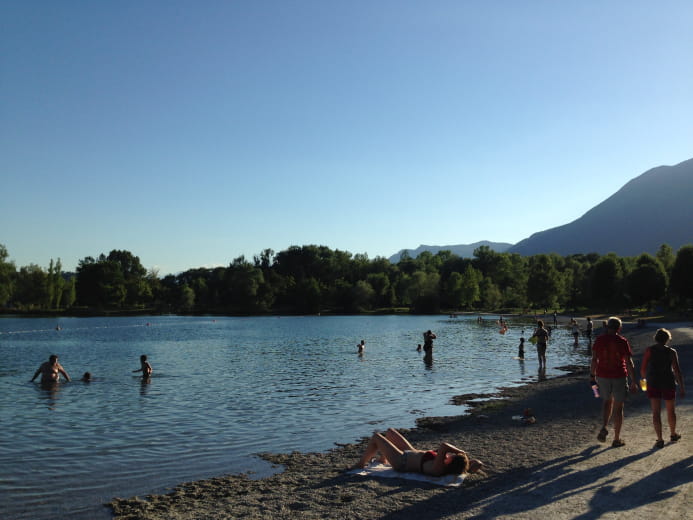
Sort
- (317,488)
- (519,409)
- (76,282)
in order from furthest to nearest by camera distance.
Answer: (76,282) < (519,409) < (317,488)

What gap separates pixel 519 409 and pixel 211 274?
620 ft

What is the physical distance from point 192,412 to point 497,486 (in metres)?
14.2

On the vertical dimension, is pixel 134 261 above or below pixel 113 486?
above

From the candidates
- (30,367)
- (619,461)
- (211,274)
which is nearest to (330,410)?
(619,461)

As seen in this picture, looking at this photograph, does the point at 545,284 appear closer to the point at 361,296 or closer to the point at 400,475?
the point at 361,296

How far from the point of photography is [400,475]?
1054 cm

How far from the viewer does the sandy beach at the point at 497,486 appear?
27.8ft

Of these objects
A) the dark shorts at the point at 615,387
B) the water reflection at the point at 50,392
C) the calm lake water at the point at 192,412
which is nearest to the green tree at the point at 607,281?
the calm lake water at the point at 192,412

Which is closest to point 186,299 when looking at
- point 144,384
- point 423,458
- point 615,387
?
point 144,384

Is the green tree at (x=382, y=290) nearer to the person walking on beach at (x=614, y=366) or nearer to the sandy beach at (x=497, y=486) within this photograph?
the sandy beach at (x=497, y=486)

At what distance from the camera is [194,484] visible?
11.8 metres

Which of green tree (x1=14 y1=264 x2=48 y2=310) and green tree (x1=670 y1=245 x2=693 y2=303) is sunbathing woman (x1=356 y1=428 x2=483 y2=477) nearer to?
green tree (x1=670 y1=245 x2=693 y2=303)

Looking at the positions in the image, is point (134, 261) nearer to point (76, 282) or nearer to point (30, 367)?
point (76, 282)

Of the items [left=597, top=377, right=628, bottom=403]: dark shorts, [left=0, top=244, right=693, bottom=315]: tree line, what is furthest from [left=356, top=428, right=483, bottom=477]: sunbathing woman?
[left=0, top=244, right=693, bottom=315]: tree line
